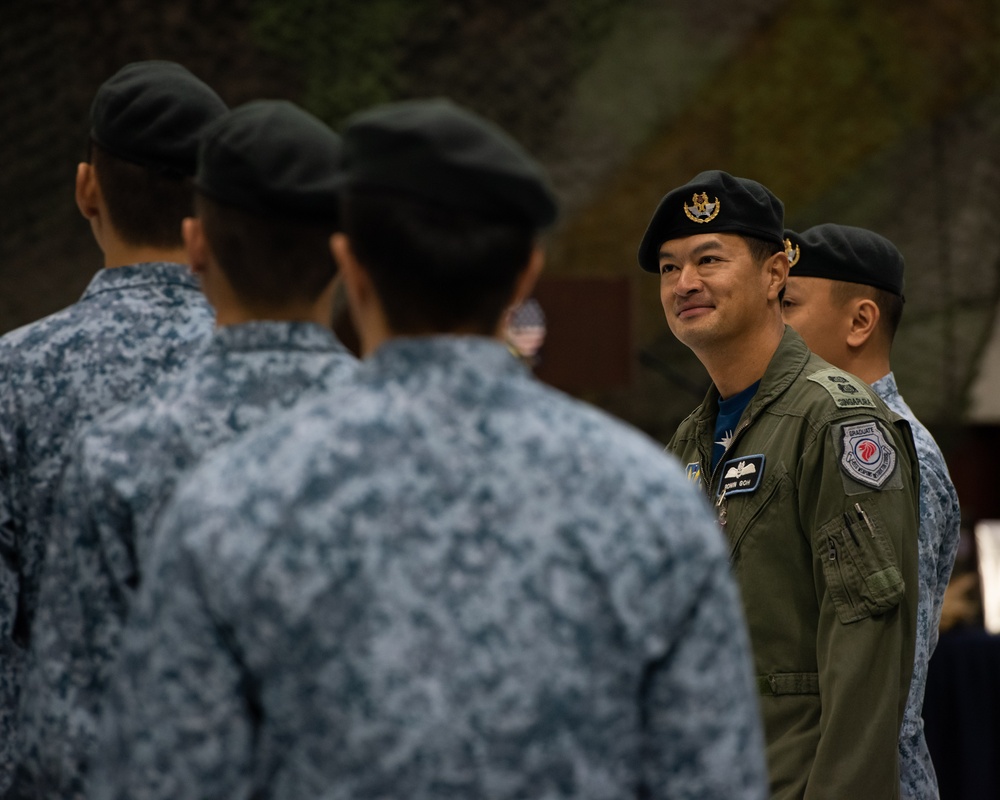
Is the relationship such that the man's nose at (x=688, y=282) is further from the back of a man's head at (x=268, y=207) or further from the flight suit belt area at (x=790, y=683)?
the back of a man's head at (x=268, y=207)

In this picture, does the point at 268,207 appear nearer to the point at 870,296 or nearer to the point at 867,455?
the point at 867,455

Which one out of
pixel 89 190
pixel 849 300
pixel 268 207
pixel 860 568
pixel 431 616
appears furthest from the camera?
pixel 849 300

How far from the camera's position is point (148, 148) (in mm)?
1554

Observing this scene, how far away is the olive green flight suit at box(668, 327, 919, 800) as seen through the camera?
6.19 feet

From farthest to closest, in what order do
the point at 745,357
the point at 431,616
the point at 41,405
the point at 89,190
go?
the point at 745,357, the point at 89,190, the point at 41,405, the point at 431,616

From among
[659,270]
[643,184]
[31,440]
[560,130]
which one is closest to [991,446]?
[643,184]

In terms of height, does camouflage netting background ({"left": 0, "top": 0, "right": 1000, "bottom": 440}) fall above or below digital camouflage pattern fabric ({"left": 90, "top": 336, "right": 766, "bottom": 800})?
above

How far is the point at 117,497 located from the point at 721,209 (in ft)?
4.41

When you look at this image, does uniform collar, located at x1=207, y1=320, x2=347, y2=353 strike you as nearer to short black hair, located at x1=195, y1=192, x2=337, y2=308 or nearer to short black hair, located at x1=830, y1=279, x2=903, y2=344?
short black hair, located at x1=195, y1=192, x2=337, y2=308

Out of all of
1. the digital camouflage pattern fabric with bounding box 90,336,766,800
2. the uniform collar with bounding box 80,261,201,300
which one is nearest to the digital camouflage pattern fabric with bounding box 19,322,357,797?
the digital camouflage pattern fabric with bounding box 90,336,766,800

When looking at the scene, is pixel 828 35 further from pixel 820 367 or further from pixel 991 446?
pixel 820 367

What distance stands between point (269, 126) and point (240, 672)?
0.52m

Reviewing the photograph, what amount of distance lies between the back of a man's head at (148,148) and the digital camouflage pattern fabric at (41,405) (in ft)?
0.38

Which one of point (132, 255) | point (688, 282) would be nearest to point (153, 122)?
point (132, 255)
